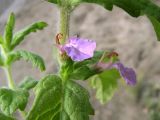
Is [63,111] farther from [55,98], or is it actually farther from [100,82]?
[100,82]

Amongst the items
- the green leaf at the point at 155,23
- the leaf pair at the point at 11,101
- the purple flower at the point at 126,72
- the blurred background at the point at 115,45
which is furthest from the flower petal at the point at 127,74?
the blurred background at the point at 115,45

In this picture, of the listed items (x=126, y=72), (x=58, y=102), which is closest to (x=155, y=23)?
(x=126, y=72)

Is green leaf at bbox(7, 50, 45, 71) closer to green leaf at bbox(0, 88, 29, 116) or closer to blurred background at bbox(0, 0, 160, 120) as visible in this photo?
green leaf at bbox(0, 88, 29, 116)

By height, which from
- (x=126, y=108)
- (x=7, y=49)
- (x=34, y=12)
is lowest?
(x=126, y=108)

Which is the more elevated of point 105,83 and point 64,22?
point 64,22

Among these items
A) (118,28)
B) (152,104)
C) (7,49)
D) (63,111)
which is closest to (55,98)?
(63,111)

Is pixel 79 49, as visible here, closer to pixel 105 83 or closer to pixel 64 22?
pixel 64 22
